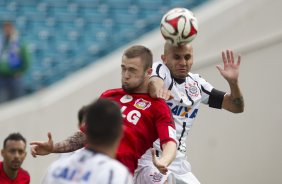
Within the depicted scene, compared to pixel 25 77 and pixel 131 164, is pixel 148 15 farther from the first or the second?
pixel 131 164

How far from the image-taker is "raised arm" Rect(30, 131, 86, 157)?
6172 mm

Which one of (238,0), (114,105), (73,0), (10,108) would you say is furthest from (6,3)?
(114,105)

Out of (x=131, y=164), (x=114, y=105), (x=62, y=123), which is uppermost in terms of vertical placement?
(x=114, y=105)

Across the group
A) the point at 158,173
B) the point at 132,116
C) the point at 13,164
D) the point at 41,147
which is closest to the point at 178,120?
the point at 158,173

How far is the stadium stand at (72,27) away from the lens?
1544cm

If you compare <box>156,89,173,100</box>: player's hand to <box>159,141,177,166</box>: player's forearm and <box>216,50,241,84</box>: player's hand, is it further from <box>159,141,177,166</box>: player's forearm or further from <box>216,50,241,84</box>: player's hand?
<box>216,50,241,84</box>: player's hand

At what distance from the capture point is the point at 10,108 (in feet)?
47.1

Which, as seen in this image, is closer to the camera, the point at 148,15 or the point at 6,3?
the point at 148,15

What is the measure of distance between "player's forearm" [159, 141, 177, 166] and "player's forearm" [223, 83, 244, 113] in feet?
4.57

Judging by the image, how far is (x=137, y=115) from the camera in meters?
6.46

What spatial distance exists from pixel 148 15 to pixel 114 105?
11.8m

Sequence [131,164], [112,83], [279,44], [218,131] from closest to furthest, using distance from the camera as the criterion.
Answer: [131,164] → [279,44] → [218,131] → [112,83]

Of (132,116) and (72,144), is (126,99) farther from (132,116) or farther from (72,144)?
(72,144)

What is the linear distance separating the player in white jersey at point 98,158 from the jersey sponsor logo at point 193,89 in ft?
9.76
